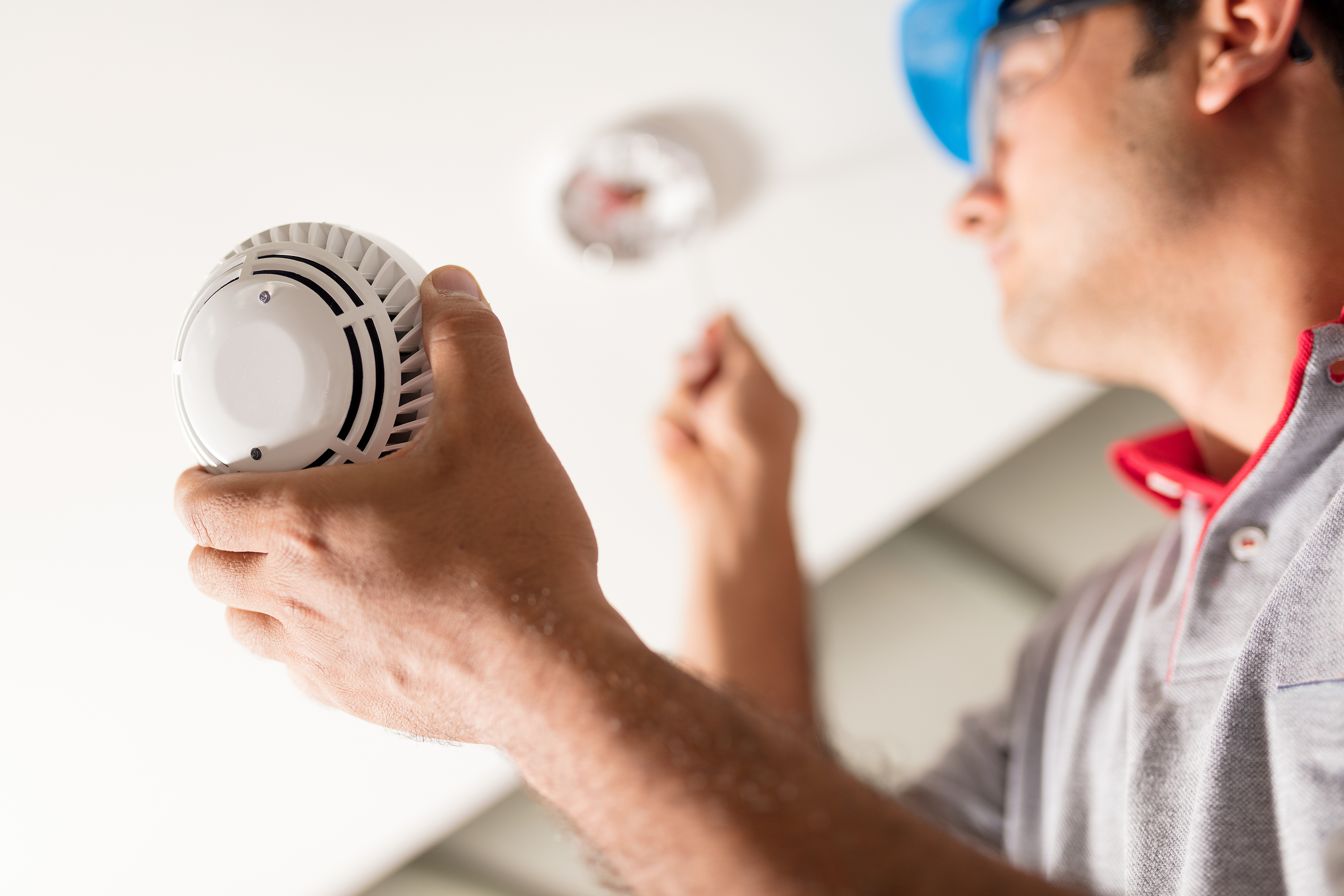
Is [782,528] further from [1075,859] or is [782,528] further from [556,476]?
[556,476]

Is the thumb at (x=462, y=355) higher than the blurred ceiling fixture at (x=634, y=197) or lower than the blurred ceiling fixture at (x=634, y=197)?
lower

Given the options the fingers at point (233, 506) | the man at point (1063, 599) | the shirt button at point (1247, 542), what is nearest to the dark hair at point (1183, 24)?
the man at point (1063, 599)

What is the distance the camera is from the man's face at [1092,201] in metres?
0.73

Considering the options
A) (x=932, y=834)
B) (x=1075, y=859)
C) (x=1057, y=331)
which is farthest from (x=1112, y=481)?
(x=932, y=834)

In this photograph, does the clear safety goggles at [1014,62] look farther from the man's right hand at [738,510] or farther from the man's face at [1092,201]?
the man's right hand at [738,510]

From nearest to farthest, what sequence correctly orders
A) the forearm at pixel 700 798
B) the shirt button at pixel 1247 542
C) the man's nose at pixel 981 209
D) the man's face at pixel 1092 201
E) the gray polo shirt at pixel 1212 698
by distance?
the forearm at pixel 700 798, the gray polo shirt at pixel 1212 698, the shirt button at pixel 1247 542, the man's face at pixel 1092 201, the man's nose at pixel 981 209

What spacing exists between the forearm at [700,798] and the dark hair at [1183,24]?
0.70 metres

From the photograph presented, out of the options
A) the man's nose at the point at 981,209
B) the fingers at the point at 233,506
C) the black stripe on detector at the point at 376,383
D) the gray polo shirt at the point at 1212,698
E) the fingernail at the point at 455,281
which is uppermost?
the fingernail at the point at 455,281

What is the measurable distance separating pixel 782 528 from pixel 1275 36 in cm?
59

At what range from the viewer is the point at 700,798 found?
1.15 ft

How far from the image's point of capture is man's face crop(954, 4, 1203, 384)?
73 centimetres

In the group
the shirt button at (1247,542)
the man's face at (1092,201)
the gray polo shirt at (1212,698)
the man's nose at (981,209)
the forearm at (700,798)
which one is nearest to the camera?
the forearm at (700,798)

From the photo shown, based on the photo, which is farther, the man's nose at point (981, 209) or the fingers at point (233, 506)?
the man's nose at point (981, 209)

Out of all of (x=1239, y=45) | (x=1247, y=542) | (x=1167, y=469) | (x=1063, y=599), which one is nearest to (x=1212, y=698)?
(x=1247, y=542)
